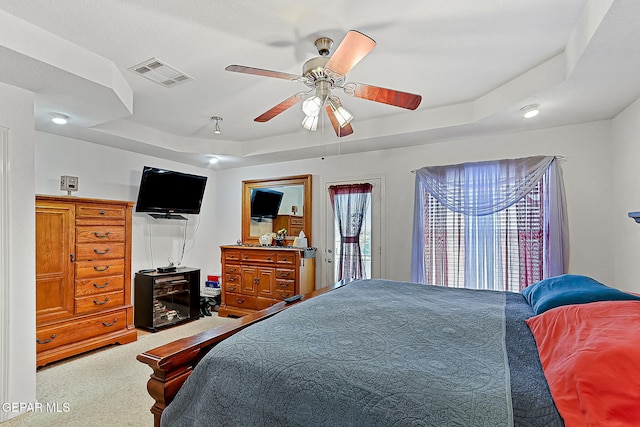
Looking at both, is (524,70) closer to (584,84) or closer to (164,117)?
(584,84)

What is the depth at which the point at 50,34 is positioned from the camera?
2117 mm

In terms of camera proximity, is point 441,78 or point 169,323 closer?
point 441,78

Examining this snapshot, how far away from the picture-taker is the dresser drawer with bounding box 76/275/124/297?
3.44m

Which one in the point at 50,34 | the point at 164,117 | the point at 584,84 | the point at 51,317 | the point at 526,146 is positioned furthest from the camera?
the point at 164,117

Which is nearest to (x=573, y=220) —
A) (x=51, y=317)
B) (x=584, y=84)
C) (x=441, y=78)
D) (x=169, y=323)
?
(x=584, y=84)

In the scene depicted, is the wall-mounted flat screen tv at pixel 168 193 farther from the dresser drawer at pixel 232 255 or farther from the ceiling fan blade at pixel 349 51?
the ceiling fan blade at pixel 349 51

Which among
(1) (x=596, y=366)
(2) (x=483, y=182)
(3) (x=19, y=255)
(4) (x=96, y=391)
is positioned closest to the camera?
(1) (x=596, y=366)

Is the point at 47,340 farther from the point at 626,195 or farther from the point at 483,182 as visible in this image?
the point at 626,195

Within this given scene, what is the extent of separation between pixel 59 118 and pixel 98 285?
179 centimetres

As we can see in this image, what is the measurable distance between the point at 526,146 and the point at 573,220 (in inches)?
35.7

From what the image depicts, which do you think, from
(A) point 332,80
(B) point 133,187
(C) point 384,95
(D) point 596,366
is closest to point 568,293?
(D) point 596,366

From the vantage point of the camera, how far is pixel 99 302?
358cm

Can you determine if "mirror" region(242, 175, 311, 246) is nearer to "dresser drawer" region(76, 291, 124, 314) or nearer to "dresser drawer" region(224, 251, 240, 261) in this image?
"dresser drawer" region(224, 251, 240, 261)

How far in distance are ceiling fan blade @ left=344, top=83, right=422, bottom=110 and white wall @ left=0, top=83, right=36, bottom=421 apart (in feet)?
8.11
